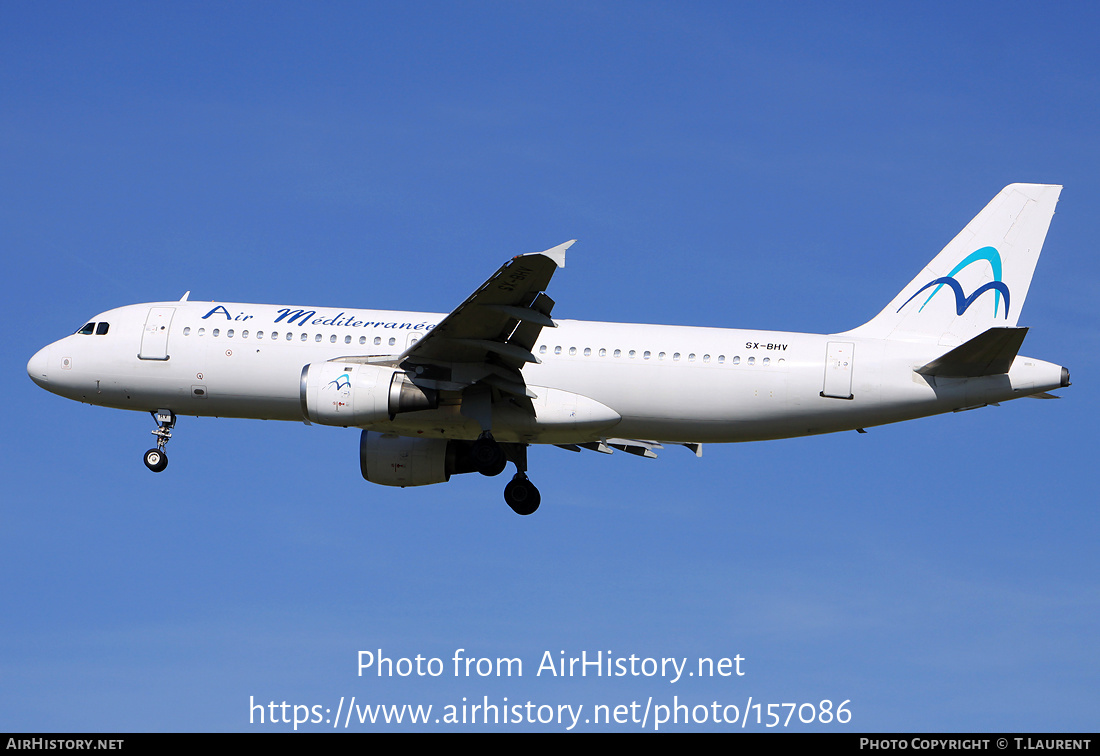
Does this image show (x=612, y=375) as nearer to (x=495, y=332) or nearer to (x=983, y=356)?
(x=495, y=332)

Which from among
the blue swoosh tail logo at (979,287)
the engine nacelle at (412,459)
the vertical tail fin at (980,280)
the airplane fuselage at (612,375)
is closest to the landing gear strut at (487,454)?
the airplane fuselage at (612,375)

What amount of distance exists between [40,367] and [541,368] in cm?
1437

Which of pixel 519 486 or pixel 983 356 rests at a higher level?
pixel 983 356

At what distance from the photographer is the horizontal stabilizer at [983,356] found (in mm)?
29297

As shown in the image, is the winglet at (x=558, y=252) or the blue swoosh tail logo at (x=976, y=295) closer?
the winglet at (x=558, y=252)

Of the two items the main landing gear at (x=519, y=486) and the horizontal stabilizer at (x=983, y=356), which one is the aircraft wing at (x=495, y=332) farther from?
the horizontal stabilizer at (x=983, y=356)

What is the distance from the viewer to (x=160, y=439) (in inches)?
1355

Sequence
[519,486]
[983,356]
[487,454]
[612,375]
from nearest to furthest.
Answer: [983,356] → [612,375] → [487,454] → [519,486]

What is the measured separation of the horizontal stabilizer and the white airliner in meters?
0.04

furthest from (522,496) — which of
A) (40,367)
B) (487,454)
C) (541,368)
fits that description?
(40,367)

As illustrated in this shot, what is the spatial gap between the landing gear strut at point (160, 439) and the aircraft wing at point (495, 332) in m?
7.63

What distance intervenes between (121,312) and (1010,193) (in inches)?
979

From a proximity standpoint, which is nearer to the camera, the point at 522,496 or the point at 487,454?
the point at 487,454
